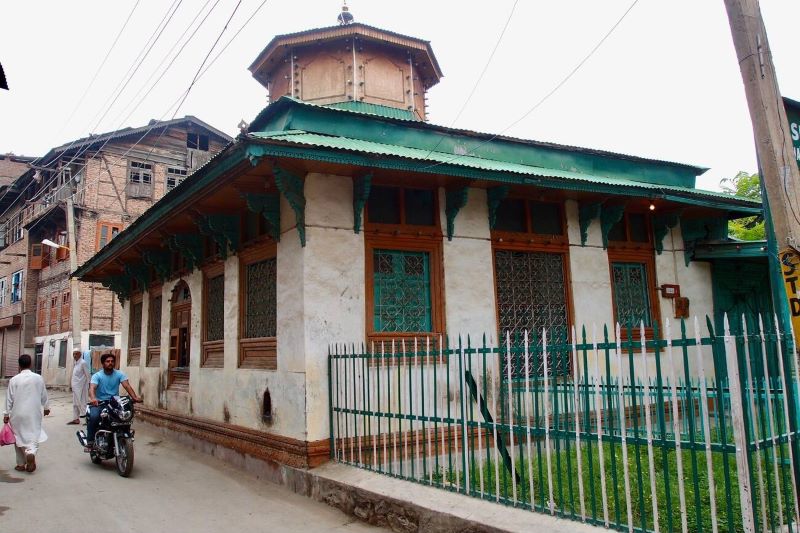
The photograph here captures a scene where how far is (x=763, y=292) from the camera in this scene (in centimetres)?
1108

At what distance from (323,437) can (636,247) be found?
6234 millimetres

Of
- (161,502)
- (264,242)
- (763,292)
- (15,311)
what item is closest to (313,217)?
(264,242)

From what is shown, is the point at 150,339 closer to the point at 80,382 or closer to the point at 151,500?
the point at 80,382

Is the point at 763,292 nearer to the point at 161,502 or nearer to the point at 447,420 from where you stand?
the point at 447,420

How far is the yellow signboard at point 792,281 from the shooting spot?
393cm

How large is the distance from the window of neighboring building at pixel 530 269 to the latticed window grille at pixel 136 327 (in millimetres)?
10466

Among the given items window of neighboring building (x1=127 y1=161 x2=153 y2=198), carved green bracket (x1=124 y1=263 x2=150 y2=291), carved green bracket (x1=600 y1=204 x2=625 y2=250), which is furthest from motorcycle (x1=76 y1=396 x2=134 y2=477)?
window of neighboring building (x1=127 y1=161 x2=153 y2=198)

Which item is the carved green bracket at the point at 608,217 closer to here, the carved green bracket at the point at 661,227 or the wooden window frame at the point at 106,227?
the carved green bracket at the point at 661,227

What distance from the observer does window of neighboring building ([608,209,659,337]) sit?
32.7ft

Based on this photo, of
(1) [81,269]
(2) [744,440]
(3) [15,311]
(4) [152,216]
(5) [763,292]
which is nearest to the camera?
(2) [744,440]

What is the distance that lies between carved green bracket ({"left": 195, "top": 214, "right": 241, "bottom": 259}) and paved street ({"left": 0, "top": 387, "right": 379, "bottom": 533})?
3492mm

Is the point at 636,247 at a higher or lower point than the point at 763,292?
higher

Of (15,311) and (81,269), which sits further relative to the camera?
(15,311)

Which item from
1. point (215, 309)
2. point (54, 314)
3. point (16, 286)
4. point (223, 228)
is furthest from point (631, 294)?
point (16, 286)
